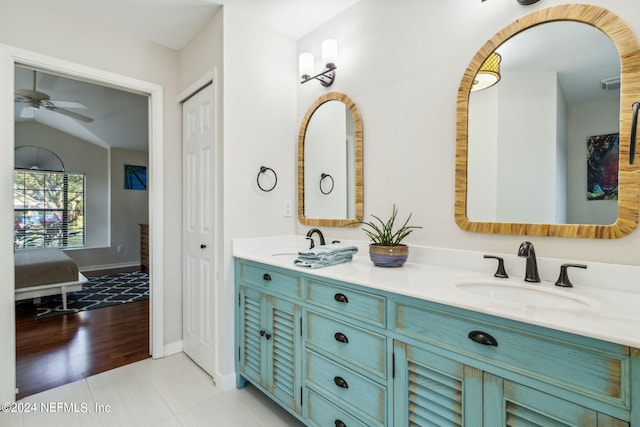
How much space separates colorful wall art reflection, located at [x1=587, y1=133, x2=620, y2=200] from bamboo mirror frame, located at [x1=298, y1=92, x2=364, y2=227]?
1098 mm

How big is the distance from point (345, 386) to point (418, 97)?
1487 mm

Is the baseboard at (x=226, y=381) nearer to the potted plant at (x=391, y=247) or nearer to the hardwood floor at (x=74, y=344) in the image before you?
the hardwood floor at (x=74, y=344)

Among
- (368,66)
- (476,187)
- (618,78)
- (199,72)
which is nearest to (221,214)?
(199,72)

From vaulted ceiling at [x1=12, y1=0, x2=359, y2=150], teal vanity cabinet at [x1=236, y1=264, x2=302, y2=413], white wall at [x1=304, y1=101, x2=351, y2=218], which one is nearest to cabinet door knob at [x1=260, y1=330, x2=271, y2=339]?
teal vanity cabinet at [x1=236, y1=264, x2=302, y2=413]

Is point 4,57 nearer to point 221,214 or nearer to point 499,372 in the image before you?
point 221,214

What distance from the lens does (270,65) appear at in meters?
2.27

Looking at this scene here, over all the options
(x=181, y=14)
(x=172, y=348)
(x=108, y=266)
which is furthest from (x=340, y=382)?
(x=108, y=266)

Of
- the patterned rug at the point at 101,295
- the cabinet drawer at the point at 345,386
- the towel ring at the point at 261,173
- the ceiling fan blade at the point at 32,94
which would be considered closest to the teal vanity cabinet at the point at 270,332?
the cabinet drawer at the point at 345,386

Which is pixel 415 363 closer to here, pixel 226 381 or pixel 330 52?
pixel 226 381

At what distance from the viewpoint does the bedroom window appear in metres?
5.48

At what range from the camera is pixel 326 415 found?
145cm

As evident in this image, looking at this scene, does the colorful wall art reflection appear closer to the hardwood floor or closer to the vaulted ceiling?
the vaulted ceiling

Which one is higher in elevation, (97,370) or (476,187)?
(476,187)

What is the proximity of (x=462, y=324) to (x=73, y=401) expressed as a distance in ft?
7.59
